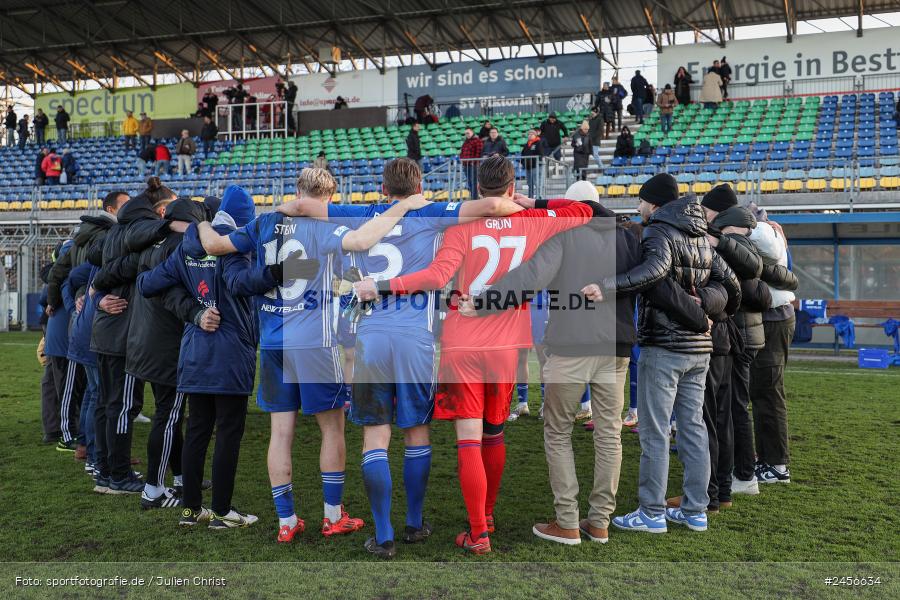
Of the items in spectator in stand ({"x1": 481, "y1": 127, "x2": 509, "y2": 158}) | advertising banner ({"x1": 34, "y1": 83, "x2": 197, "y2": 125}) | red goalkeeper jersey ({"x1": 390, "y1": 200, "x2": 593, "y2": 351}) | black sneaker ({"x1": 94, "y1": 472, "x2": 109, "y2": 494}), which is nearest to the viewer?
red goalkeeper jersey ({"x1": 390, "y1": 200, "x2": 593, "y2": 351})

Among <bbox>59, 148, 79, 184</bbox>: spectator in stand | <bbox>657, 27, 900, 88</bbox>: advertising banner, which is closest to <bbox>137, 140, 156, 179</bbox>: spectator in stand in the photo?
<bbox>59, 148, 79, 184</bbox>: spectator in stand

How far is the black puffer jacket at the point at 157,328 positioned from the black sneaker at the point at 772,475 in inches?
144

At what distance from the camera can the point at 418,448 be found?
3.77 meters

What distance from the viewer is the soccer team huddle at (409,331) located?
367 cm

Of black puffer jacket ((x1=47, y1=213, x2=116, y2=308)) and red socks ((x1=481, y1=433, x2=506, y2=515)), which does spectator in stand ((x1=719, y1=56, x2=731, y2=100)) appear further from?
red socks ((x1=481, y1=433, x2=506, y2=515))

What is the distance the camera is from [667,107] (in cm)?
2069

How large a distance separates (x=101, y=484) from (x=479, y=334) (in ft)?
9.06

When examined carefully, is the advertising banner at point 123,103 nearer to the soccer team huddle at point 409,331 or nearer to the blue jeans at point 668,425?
the soccer team huddle at point 409,331

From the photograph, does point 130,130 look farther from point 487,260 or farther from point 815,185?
point 487,260

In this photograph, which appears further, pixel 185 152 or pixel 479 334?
pixel 185 152

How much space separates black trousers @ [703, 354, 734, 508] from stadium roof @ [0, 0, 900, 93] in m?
22.0

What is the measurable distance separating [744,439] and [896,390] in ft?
17.9

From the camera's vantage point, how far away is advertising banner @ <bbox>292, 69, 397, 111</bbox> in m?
28.7

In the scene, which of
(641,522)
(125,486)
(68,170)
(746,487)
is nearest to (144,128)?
(68,170)
